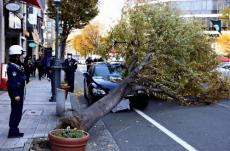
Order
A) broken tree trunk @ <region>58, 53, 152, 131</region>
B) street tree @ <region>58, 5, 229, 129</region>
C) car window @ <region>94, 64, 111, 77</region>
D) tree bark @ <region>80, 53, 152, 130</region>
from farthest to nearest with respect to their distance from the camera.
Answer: car window @ <region>94, 64, 111, 77</region>
street tree @ <region>58, 5, 229, 129</region>
tree bark @ <region>80, 53, 152, 130</region>
broken tree trunk @ <region>58, 53, 152, 131</region>

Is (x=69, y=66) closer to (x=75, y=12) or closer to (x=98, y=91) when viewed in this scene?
(x=98, y=91)

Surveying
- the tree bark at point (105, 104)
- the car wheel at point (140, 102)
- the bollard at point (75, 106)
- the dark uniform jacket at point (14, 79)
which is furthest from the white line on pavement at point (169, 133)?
the dark uniform jacket at point (14, 79)

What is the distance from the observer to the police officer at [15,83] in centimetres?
923

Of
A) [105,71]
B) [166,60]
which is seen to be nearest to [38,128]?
[166,60]

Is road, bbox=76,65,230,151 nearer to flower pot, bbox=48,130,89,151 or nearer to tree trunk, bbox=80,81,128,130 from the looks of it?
tree trunk, bbox=80,81,128,130

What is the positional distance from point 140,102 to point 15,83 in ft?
22.9

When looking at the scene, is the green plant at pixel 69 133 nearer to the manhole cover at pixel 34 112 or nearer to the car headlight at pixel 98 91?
the manhole cover at pixel 34 112

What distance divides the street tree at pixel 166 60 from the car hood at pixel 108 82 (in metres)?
0.96

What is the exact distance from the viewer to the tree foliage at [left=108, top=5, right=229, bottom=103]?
12.6 m

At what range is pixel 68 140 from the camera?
749cm

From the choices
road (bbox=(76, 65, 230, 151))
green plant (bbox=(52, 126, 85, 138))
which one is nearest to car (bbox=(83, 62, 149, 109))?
road (bbox=(76, 65, 230, 151))

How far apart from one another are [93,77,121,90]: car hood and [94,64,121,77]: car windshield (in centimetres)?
69

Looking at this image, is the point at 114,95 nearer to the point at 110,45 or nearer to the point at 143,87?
the point at 143,87

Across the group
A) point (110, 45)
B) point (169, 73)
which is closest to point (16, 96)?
point (169, 73)
